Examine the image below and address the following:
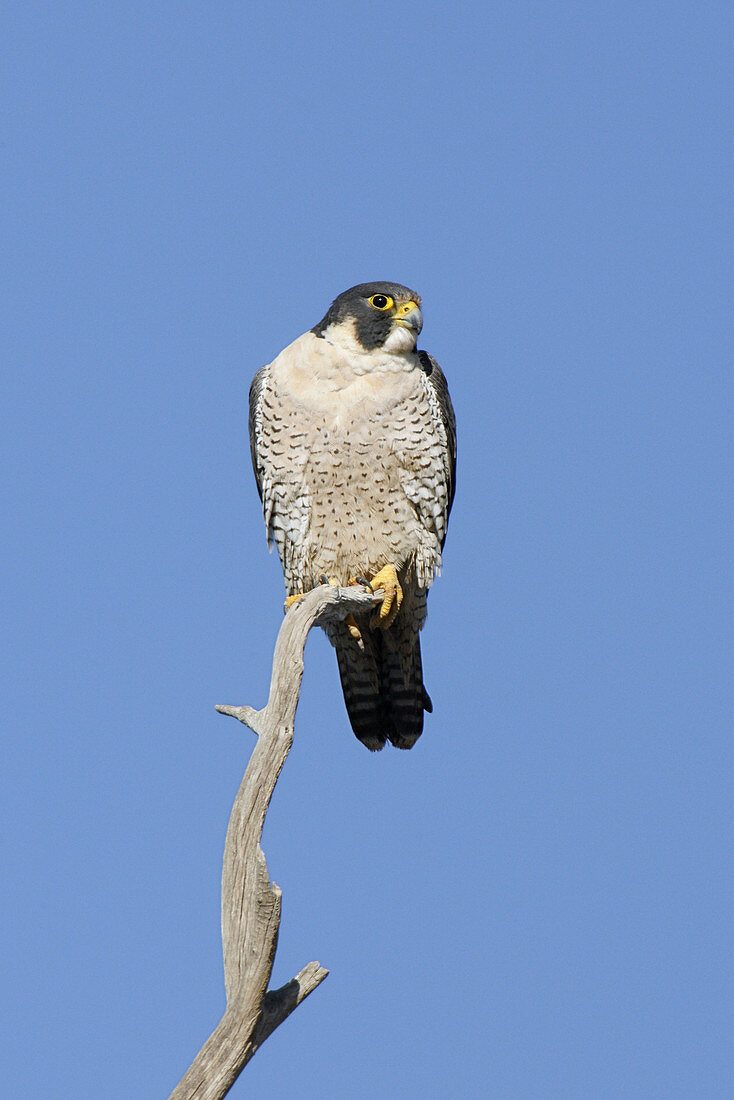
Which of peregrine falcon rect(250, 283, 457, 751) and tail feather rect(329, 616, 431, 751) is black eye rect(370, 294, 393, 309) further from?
tail feather rect(329, 616, 431, 751)

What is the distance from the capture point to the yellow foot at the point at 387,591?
6258 millimetres

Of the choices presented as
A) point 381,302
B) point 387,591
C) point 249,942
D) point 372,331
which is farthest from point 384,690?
point 249,942

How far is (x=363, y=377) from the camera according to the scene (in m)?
6.09

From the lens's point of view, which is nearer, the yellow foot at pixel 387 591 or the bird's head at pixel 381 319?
the bird's head at pixel 381 319

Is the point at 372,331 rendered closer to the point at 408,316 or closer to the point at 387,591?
the point at 408,316

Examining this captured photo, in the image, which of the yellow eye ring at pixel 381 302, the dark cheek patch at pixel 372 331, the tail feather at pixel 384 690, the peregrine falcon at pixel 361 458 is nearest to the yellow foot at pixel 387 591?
the peregrine falcon at pixel 361 458

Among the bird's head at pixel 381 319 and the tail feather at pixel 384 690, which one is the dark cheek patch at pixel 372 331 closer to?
the bird's head at pixel 381 319

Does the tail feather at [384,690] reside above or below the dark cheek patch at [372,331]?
below

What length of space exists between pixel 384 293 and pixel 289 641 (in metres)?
1.90

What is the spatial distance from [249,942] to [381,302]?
3.12 metres

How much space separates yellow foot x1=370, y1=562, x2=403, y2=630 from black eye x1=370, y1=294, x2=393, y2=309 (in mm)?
1275

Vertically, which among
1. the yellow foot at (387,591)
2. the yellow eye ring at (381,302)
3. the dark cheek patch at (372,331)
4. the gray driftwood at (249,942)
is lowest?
the gray driftwood at (249,942)

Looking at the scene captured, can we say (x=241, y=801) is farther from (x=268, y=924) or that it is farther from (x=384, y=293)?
(x=384, y=293)

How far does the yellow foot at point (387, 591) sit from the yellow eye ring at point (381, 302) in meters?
1.27
